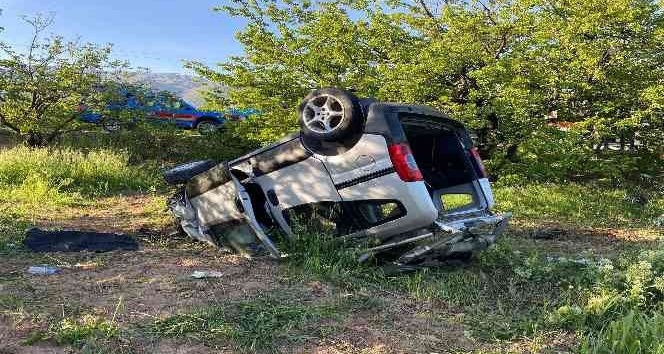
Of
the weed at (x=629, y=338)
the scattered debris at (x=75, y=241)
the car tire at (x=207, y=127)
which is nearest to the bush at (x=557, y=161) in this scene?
the weed at (x=629, y=338)

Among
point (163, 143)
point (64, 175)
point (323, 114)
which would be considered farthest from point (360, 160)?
point (163, 143)

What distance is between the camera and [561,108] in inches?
444

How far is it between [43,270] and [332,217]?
2480mm

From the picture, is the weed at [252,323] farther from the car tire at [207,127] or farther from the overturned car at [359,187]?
the car tire at [207,127]

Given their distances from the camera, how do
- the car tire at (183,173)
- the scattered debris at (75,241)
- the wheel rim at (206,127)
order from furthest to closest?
1. the wheel rim at (206,127)
2. the car tire at (183,173)
3. the scattered debris at (75,241)

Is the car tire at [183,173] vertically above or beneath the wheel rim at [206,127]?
beneath

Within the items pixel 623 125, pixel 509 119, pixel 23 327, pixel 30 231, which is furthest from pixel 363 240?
pixel 623 125

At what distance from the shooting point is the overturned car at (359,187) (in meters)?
4.22

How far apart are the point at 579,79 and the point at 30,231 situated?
10.2m

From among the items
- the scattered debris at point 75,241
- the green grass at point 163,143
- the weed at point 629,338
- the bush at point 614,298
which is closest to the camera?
the weed at point 629,338

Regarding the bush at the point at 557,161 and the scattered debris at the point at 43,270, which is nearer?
the scattered debris at the point at 43,270

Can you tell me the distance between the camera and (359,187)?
14.2 feet

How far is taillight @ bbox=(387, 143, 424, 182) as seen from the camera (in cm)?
412

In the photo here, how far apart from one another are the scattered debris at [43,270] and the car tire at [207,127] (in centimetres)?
1031
